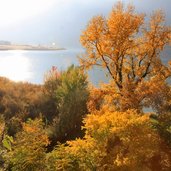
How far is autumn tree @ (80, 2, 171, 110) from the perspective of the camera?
2708 cm

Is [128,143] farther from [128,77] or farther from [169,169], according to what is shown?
[128,77]

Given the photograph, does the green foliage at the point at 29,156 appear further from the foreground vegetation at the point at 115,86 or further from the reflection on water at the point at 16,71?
the reflection on water at the point at 16,71

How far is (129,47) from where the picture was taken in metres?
27.6

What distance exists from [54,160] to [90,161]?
1.66 m

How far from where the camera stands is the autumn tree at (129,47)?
27.1m

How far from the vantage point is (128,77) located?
2853 centimetres

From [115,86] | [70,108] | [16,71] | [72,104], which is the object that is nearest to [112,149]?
[70,108]

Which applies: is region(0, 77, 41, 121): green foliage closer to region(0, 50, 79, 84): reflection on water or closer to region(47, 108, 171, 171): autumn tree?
region(47, 108, 171, 171): autumn tree

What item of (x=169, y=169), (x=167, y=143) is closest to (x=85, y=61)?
(x=167, y=143)

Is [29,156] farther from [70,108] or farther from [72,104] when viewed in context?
[72,104]

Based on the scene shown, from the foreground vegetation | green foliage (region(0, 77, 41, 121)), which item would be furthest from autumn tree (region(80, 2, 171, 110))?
green foliage (region(0, 77, 41, 121))

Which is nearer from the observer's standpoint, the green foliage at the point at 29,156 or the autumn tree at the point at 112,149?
the autumn tree at the point at 112,149

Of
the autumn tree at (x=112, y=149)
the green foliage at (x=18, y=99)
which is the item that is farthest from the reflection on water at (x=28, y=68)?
the autumn tree at (x=112, y=149)

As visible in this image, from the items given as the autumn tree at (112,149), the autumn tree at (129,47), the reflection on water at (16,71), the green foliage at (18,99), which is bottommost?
the reflection on water at (16,71)
